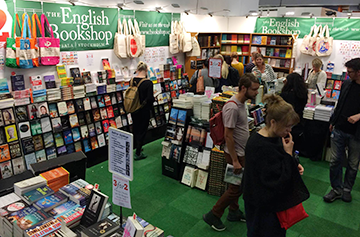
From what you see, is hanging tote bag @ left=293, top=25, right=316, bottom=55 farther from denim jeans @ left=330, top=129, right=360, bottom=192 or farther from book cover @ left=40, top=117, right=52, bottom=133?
book cover @ left=40, top=117, right=52, bottom=133

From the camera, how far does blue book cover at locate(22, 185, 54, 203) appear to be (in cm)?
251

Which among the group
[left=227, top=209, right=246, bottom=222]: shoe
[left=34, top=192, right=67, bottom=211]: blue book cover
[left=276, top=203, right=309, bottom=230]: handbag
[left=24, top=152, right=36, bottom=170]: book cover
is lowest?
[left=227, top=209, right=246, bottom=222]: shoe

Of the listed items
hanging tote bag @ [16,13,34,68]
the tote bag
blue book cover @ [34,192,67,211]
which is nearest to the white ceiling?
the tote bag

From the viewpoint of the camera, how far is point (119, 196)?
2.18 m

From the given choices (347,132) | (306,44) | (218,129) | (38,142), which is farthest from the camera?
(306,44)

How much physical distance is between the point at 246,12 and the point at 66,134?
24.7 ft

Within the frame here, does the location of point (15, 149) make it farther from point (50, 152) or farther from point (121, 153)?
point (121, 153)

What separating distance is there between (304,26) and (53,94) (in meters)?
7.14

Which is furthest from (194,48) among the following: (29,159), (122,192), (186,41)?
(122,192)

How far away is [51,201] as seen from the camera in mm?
2504

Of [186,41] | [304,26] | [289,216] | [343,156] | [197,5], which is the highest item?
[197,5]

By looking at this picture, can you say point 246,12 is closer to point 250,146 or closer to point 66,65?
point 66,65

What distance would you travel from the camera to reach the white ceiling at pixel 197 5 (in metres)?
5.57

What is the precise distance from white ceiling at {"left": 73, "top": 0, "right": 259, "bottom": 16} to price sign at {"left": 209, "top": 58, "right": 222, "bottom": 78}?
2138 mm
